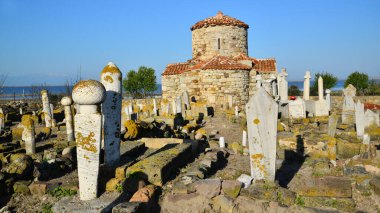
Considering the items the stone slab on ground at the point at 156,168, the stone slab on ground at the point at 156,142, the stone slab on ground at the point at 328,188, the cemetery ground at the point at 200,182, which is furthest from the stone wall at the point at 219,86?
the stone slab on ground at the point at 328,188

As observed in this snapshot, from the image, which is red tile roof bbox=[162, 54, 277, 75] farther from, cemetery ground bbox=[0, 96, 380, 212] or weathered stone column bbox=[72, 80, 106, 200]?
weathered stone column bbox=[72, 80, 106, 200]

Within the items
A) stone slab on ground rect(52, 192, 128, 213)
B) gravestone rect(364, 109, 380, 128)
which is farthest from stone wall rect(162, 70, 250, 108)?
stone slab on ground rect(52, 192, 128, 213)

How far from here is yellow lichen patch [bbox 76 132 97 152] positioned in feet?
16.4

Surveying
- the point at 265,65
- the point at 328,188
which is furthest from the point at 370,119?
the point at 265,65

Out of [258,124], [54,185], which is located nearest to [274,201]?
[258,124]

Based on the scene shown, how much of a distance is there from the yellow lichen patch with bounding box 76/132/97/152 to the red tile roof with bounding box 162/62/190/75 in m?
22.4

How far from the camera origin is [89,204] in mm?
4984

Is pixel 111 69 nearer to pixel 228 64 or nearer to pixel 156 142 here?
pixel 156 142

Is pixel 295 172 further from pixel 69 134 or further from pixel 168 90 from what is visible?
pixel 168 90

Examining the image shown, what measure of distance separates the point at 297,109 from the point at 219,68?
9.27 meters

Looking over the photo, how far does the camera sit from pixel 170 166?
6.25 metres

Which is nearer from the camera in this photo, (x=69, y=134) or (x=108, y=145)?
(x=108, y=145)

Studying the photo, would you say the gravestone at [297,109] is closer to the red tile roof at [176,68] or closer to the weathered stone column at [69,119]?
the weathered stone column at [69,119]

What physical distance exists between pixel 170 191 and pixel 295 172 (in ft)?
9.77
